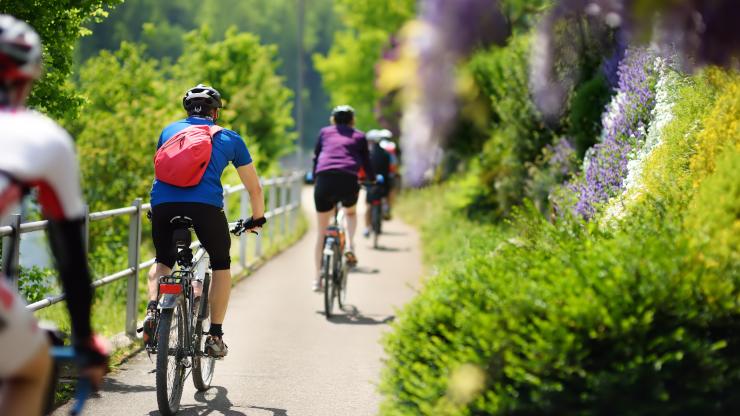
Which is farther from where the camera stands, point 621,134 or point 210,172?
point 621,134

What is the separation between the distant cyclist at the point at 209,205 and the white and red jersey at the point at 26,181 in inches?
133

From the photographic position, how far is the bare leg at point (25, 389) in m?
3.29

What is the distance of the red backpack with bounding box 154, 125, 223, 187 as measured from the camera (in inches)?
270

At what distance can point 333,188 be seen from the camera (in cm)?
1200

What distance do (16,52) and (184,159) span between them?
3.48m

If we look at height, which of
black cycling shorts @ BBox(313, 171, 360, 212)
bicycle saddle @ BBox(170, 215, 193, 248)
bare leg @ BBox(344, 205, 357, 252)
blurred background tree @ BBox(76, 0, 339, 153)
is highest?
Result: blurred background tree @ BBox(76, 0, 339, 153)

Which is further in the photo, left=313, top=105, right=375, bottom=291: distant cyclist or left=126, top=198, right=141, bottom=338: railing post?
left=313, top=105, right=375, bottom=291: distant cyclist

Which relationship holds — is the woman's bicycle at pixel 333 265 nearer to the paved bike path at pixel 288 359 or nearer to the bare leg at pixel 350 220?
the bare leg at pixel 350 220

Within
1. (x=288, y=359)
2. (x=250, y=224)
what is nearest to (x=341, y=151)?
(x=288, y=359)

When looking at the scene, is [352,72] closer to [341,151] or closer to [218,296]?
[341,151]

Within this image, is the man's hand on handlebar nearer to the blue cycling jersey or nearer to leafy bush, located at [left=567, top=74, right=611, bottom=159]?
the blue cycling jersey

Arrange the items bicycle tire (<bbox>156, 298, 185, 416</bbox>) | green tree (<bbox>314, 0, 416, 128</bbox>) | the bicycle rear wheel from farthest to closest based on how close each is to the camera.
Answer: green tree (<bbox>314, 0, 416, 128</bbox>) < the bicycle rear wheel < bicycle tire (<bbox>156, 298, 185, 416</bbox>)

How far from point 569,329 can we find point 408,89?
3.88 ft

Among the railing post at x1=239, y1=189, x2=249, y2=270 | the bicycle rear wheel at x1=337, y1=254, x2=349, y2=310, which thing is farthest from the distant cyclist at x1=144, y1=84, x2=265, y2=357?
the railing post at x1=239, y1=189, x2=249, y2=270
